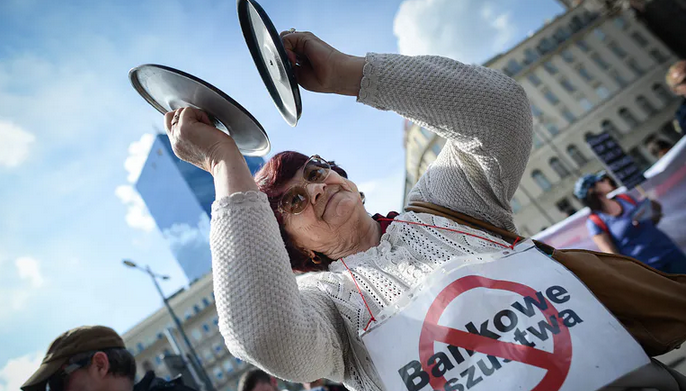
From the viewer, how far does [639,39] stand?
4219cm

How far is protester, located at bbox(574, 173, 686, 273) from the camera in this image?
4.25 m

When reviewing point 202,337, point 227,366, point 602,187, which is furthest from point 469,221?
point 227,366

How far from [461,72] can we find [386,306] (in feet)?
2.91

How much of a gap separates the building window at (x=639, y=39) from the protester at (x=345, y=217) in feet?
174

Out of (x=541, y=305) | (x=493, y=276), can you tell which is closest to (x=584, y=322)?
(x=541, y=305)

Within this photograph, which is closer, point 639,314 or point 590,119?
point 639,314

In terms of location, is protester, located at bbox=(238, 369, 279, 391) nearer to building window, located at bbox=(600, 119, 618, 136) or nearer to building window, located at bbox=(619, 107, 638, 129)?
building window, located at bbox=(600, 119, 618, 136)

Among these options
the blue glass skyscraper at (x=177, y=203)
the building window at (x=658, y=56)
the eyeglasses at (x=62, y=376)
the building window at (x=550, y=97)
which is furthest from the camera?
the building window at (x=658, y=56)

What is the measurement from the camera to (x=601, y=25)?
42.0 m

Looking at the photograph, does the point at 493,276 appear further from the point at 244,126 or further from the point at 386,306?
the point at 244,126

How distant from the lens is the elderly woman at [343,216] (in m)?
1.17

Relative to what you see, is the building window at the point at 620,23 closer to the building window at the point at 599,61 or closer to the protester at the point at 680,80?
the building window at the point at 599,61

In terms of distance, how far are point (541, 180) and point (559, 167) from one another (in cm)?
215

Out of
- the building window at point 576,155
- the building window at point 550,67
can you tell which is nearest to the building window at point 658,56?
the building window at point 550,67
